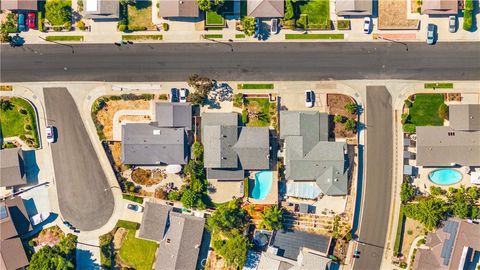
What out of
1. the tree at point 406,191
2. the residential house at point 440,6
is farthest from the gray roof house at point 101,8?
the tree at point 406,191

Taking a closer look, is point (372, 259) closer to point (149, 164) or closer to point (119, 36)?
point (149, 164)

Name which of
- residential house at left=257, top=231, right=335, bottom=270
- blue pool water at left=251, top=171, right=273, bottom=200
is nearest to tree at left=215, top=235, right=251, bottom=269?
residential house at left=257, top=231, right=335, bottom=270

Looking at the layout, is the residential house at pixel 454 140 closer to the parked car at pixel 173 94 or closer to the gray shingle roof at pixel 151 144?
the gray shingle roof at pixel 151 144

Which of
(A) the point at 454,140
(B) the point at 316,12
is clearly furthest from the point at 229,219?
(A) the point at 454,140

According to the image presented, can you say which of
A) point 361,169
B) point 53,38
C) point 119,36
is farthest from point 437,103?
point 53,38

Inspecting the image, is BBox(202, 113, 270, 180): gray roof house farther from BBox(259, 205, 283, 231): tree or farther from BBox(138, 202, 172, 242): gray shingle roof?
BBox(138, 202, 172, 242): gray shingle roof
